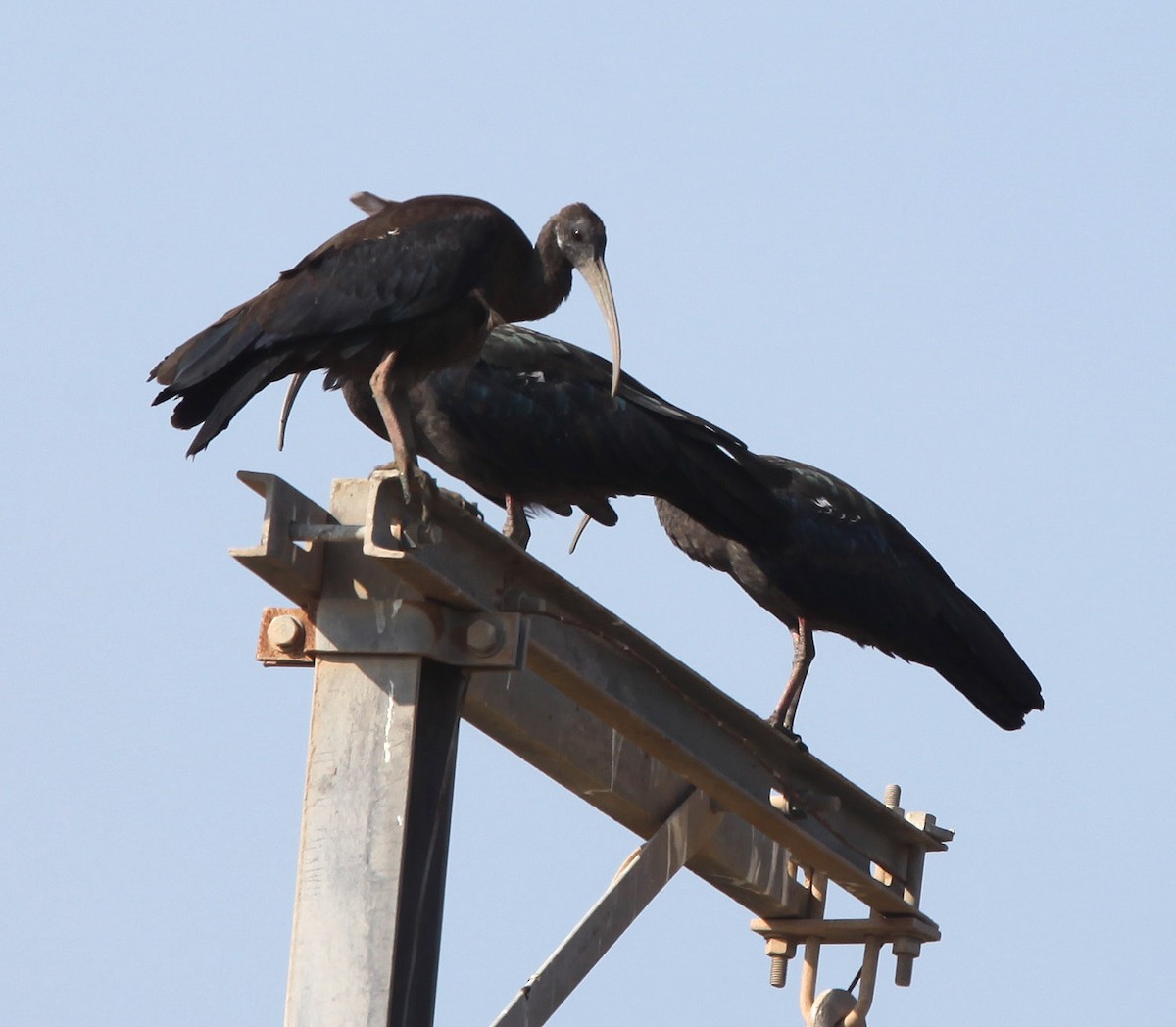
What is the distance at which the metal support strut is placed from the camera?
4363mm

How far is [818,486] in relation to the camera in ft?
31.3

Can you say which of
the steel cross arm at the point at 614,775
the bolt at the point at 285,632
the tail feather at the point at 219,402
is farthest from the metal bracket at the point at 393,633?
the tail feather at the point at 219,402

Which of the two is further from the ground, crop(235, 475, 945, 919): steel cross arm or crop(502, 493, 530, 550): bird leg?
crop(502, 493, 530, 550): bird leg

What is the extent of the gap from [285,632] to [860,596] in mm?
4980

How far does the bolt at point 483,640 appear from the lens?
4.72m

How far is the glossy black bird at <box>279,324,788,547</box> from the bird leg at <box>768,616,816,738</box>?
31.8 inches

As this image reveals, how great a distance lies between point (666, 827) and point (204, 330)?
1.72m

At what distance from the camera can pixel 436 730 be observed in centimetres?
459

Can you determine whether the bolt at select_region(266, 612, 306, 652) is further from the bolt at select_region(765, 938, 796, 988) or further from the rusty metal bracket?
the bolt at select_region(765, 938, 796, 988)

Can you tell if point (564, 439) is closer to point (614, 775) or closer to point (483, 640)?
point (614, 775)

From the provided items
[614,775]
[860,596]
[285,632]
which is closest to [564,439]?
[860,596]

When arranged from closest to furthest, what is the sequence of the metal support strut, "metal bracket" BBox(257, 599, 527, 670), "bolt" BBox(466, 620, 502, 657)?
the metal support strut < "metal bracket" BBox(257, 599, 527, 670) < "bolt" BBox(466, 620, 502, 657)

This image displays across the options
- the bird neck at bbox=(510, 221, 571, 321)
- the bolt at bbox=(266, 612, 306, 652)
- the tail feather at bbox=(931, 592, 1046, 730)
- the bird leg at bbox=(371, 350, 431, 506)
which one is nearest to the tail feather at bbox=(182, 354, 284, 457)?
the bird leg at bbox=(371, 350, 431, 506)

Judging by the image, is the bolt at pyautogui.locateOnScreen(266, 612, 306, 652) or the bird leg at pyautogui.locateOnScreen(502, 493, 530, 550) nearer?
the bolt at pyautogui.locateOnScreen(266, 612, 306, 652)
